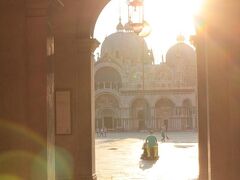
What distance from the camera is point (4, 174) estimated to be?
24.2ft

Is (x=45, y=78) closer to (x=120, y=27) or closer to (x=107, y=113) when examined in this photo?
(x=107, y=113)

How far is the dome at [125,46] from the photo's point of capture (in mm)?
73688

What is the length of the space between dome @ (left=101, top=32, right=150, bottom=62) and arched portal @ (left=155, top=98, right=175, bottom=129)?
11298mm

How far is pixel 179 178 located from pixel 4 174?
7903mm

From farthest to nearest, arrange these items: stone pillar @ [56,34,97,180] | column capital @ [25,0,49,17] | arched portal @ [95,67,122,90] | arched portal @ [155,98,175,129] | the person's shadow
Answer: arched portal @ [95,67,122,90] → arched portal @ [155,98,175,129] → the person's shadow → stone pillar @ [56,34,97,180] → column capital @ [25,0,49,17]

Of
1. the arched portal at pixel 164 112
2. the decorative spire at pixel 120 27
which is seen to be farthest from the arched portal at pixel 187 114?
the decorative spire at pixel 120 27

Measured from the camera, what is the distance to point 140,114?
2489 inches

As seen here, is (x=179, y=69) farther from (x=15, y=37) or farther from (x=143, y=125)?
(x=15, y=37)

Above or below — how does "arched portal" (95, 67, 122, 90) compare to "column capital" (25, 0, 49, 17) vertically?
above

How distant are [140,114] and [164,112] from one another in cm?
321

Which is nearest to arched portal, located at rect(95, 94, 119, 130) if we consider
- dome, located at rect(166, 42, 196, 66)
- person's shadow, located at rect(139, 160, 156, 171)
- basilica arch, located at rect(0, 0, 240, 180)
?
dome, located at rect(166, 42, 196, 66)

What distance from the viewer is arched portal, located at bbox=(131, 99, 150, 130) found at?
6269cm

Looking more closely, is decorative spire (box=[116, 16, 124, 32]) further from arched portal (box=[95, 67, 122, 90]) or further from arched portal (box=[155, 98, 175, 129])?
arched portal (box=[155, 98, 175, 129])

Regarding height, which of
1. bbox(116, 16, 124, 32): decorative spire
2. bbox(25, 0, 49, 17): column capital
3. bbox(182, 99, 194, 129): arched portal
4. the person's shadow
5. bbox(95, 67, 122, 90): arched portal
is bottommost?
the person's shadow
